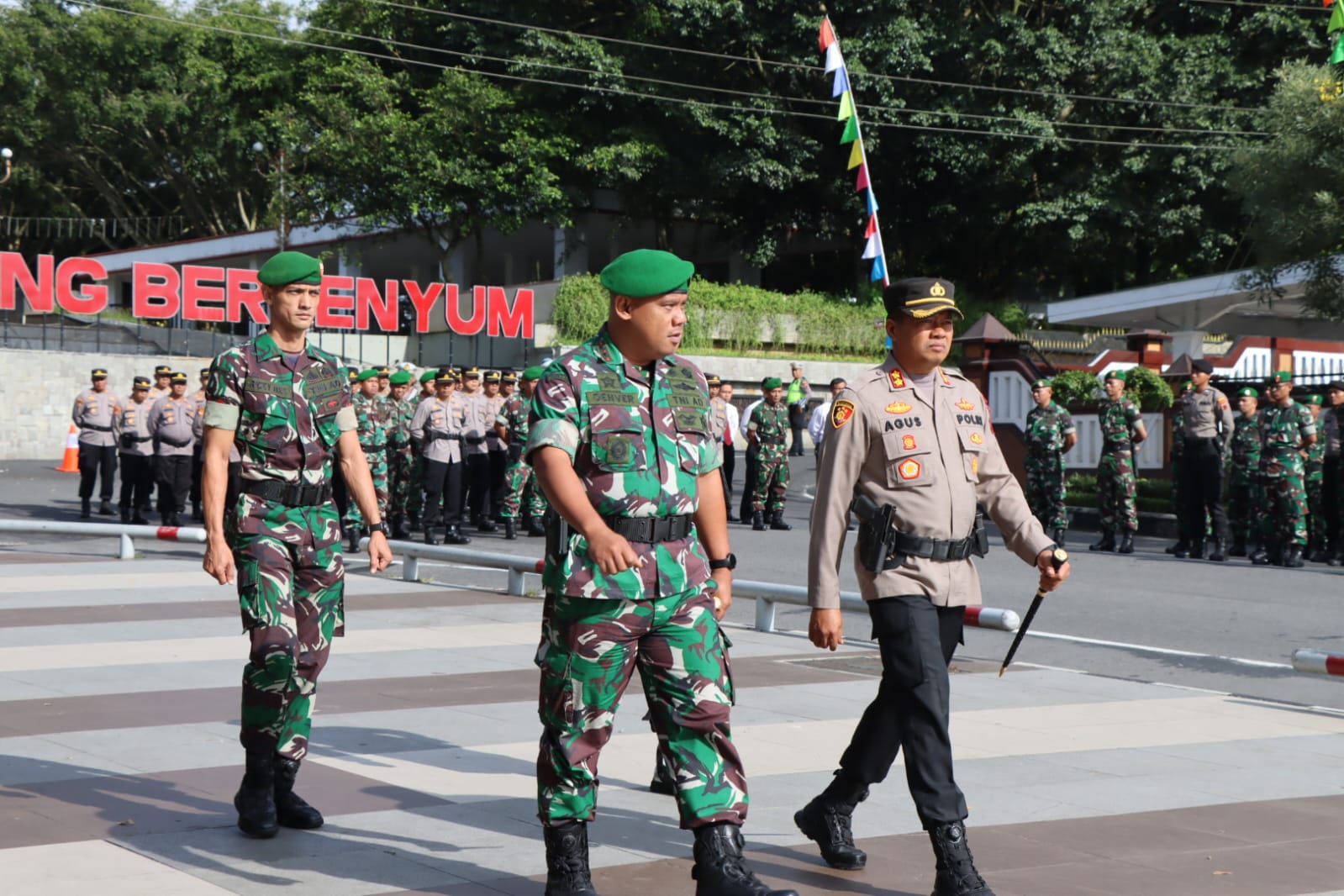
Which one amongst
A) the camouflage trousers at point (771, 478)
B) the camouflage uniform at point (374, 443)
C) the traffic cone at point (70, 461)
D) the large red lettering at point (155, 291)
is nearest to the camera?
the camouflage uniform at point (374, 443)

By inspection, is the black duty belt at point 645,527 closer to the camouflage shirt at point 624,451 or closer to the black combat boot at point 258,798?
the camouflage shirt at point 624,451

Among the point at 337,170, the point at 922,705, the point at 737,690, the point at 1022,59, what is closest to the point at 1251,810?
the point at 922,705

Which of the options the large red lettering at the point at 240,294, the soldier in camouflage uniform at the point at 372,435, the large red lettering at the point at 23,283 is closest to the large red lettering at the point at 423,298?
the large red lettering at the point at 240,294

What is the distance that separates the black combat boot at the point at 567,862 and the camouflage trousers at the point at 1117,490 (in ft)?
47.0

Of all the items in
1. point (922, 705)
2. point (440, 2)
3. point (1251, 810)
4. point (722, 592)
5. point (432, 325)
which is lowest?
point (1251, 810)

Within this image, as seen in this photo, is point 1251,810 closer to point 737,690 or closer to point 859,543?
point 859,543

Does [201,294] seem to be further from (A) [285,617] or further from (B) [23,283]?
(A) [285,617]

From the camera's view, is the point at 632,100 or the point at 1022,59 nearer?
the point at 1022,59

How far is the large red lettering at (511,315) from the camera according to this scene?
124ft

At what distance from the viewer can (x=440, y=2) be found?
4169cm

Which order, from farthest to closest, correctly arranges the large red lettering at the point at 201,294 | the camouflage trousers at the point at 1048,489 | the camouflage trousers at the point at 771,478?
1. the large red lettering at the point at 201,294
2. the camouflage trousers at the point at 771,478
3. the camouflage trousers at the point at 1048,489

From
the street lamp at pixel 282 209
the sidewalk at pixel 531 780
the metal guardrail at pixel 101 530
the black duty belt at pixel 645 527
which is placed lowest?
the sidewalk at pixel 531 780

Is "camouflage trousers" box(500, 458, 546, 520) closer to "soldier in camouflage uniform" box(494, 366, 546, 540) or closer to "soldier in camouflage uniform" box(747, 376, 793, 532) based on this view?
"soldier in camouflage uniform" box(494, 366, 546, 540)

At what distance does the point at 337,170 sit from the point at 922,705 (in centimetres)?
3780
